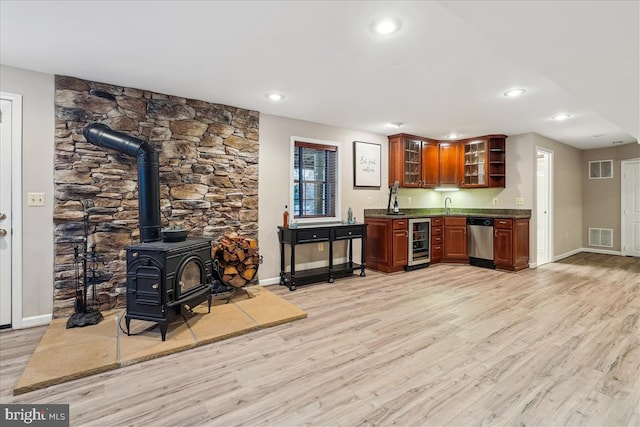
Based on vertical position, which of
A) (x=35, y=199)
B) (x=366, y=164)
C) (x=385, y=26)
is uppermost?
(x=385, y=26)

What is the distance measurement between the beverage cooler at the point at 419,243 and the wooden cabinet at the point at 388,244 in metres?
0.12

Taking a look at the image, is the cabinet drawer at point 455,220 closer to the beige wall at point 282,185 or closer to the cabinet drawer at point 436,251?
the cabinet drawer at point 436,251

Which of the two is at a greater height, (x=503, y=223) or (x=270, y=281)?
(x=503, y=223)

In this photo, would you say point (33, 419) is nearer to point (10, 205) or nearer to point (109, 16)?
point (10, 205)

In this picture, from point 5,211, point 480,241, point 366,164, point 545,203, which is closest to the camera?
point 5,211

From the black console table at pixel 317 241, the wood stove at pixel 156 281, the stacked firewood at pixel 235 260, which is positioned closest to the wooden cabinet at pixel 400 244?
the black console table at pixel 317 241

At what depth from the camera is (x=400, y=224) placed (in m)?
4.92

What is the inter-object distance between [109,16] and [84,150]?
1.57 metres

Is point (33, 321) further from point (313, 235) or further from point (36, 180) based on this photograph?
point (313, 235)

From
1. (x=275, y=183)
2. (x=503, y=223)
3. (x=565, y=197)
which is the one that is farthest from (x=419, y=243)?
(x=565, y=197)

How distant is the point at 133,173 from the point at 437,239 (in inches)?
191

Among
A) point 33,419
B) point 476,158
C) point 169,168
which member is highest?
point 476,158

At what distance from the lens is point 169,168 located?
3.48m

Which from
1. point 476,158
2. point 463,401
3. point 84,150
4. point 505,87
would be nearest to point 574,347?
point 463,401
